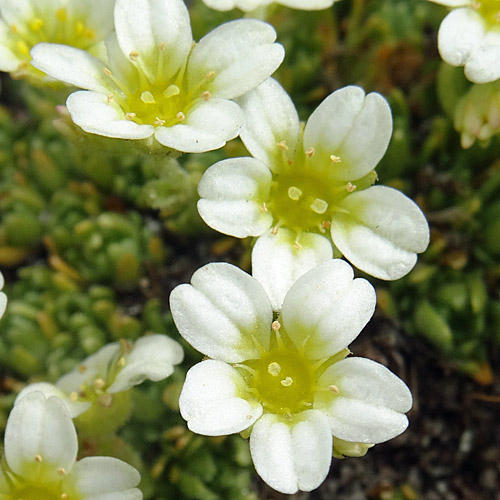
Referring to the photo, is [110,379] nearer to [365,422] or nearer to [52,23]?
[365,422]

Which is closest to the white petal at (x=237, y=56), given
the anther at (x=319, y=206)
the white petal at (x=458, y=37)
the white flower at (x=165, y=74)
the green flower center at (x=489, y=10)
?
the white flower at (x=165, y=74)

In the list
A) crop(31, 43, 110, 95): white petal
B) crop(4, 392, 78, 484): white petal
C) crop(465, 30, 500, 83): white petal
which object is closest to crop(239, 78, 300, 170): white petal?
crop(31, 43, 110, 95): white petal

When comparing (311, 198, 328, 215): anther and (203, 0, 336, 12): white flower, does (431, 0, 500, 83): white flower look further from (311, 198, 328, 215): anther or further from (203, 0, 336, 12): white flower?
(311, 198, 328, 215): anther

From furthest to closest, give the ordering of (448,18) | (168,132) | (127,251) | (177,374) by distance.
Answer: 1. (127,251)
2. (177,374)
3. (448,18)
4. (168,132)

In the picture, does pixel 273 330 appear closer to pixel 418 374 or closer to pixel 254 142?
pixel 254 142

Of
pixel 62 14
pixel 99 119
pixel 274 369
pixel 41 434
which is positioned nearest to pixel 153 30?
pixel 99 119

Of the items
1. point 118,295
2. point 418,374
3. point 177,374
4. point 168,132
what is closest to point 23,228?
point 118,295
